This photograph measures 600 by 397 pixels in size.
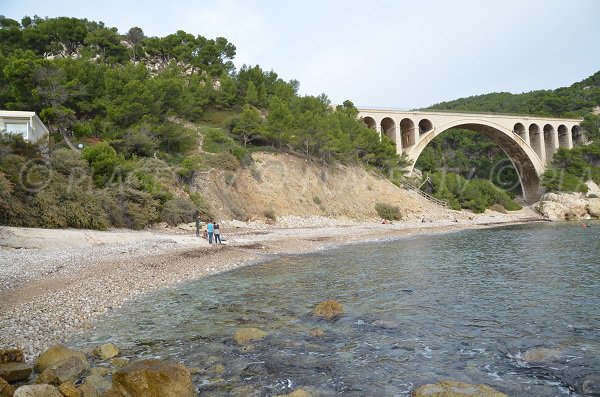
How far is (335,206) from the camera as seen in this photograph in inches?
1687

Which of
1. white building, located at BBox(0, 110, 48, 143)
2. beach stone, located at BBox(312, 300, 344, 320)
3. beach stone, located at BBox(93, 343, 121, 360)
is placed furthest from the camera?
white building, located at BBox(0, 110, 48, 143)

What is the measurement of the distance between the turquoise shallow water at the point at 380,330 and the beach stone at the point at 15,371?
1.73 meters

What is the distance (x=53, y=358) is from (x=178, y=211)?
21032mm

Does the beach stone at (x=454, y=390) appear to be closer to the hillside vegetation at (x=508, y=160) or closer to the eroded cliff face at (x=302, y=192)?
the eroded cliff face at (x=302, y=192)

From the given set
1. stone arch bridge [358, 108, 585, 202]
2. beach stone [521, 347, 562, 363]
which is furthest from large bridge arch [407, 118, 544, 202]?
beach stone [521, 347, 562, 363]

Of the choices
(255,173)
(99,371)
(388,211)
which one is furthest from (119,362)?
(388,211)

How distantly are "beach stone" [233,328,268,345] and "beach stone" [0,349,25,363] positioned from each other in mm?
3507

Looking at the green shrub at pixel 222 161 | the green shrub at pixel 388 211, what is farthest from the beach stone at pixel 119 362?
the green shrub at pixel 388 211

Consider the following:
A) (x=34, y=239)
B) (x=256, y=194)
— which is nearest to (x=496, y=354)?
(x=34, y=239)

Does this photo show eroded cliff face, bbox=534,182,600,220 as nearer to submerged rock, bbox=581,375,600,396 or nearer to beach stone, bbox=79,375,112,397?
submerged rock, bbox=581,375,600,396

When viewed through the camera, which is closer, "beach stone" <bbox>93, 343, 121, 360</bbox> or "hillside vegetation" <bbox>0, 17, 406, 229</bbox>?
"beach stone" <bbox>93, 343, 121, 360</bbox>

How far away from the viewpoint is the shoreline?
8.63m

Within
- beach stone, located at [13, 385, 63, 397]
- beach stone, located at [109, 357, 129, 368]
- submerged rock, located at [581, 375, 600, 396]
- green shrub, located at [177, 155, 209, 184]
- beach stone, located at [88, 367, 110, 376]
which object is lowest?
submerged rock, located at [581, 375, 600, 396]

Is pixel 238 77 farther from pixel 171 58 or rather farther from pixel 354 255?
pixel 354 255
